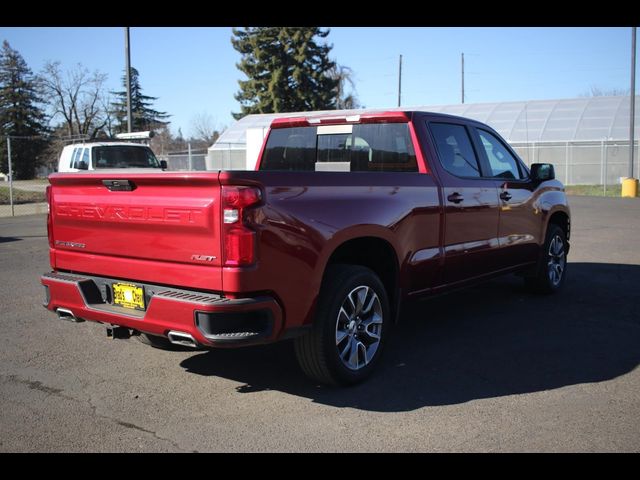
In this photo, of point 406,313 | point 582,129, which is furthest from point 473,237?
point 582,129

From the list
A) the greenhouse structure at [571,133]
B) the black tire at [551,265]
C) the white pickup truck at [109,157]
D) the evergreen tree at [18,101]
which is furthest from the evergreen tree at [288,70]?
the black tire at [551,265]

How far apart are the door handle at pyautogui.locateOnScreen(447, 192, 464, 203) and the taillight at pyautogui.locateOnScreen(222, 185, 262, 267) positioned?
2.28m

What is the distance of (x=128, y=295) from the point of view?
14.2 ft

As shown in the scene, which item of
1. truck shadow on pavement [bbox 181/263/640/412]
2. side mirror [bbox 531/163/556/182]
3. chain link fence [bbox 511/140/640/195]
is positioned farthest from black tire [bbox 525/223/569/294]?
chain link fence [bbox 511/140/640/195]

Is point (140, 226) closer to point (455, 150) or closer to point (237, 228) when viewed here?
point (237, 228)

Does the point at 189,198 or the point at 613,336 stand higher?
the point at 189,198

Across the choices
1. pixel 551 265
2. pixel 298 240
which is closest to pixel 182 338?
pixel 298 240

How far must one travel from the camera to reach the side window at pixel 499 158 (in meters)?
6.50

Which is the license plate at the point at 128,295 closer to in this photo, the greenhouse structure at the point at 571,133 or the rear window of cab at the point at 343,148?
the rear window of cab at the point at 343,148

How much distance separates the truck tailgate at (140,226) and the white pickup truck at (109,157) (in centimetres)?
1251

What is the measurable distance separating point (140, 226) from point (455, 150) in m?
3.05
